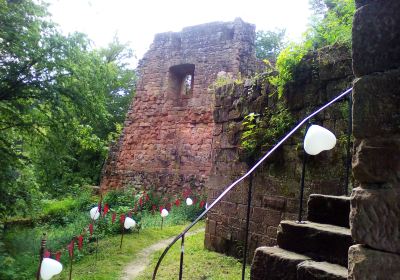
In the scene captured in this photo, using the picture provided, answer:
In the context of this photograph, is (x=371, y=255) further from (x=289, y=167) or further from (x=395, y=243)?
(x=289, y=167)

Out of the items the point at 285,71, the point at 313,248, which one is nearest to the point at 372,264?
the point at 313,248

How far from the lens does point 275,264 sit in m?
2.53

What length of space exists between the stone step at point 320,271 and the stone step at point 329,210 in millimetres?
547

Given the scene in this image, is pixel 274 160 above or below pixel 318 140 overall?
below

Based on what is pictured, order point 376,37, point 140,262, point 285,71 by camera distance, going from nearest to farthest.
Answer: point 376,37
point 285,71
point 140,262

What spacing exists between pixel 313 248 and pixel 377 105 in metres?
1.40

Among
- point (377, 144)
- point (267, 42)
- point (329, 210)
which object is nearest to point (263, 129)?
point (329, 210)

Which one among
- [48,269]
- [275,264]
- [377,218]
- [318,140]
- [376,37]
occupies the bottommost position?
[48,269]

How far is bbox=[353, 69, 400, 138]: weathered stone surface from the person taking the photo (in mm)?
1488

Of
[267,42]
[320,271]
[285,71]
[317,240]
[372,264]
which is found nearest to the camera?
[372,264]

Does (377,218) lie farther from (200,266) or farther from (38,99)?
(38,99)

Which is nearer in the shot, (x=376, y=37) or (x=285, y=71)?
(x=376, y=37)

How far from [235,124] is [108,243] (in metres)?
Answer: 3.77

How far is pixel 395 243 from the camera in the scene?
4.63 feet
